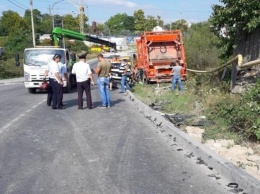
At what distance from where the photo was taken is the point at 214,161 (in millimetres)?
5516

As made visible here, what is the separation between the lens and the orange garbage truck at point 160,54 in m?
19.3

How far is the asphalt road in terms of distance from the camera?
4941mm

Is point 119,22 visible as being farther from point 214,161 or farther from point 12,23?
point 214,161

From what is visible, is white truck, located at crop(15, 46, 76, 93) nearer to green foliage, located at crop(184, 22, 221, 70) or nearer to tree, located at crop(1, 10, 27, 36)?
green foliage, located at crop(184, 22, 221, 70)

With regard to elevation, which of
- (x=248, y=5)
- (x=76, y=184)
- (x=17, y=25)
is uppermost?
(x=17, y=25)

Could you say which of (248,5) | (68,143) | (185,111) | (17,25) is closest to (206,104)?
(185,111)

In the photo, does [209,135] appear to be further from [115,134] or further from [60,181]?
[60,181]

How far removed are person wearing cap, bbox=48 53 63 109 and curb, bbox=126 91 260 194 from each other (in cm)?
424

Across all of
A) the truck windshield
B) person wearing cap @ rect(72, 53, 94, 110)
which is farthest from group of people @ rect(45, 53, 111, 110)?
the truck windshield

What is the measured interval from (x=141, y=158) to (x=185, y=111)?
171 inches

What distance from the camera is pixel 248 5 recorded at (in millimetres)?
9453

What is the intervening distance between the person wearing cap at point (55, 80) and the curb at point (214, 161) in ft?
13.9

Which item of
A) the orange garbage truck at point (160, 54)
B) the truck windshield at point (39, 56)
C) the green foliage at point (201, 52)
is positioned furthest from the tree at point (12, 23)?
the truck windshield at point (39, 56)

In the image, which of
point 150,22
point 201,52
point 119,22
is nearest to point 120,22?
point 119,22
